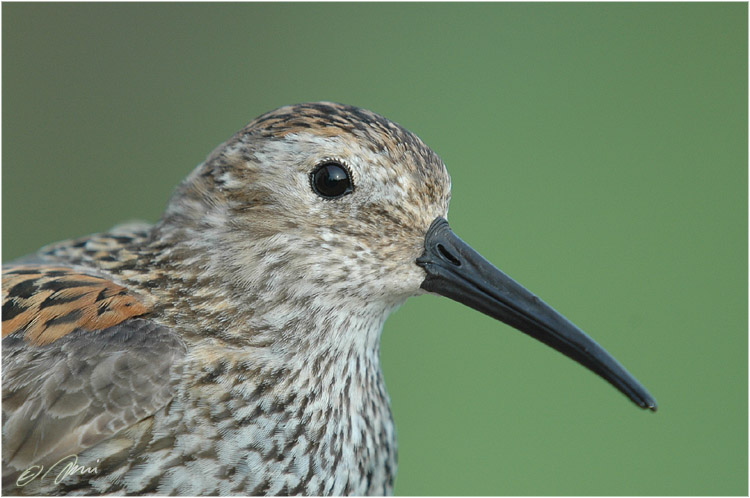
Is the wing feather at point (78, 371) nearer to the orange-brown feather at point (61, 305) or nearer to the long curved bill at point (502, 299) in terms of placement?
the orange-brown feather at point (61, 305)

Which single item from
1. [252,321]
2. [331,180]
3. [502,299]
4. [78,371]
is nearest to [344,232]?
[331,180]

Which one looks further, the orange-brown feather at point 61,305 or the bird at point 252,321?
the orange-brown feather at point 61,305

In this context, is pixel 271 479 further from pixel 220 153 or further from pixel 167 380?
pixel 220 153

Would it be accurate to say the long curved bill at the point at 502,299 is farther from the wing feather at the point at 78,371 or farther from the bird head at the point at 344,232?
the wing feather at the point at 78,371

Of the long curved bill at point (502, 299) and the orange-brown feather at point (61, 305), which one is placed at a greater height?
the long curved bill at point (502, 299)

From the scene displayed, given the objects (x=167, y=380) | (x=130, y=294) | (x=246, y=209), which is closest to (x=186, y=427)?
(x=167, y=380)

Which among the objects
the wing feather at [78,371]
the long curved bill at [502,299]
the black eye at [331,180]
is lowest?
the wing feather at [78,371]

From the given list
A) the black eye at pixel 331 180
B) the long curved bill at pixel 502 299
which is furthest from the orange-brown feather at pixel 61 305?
the long curved bill at pixel 502 299
